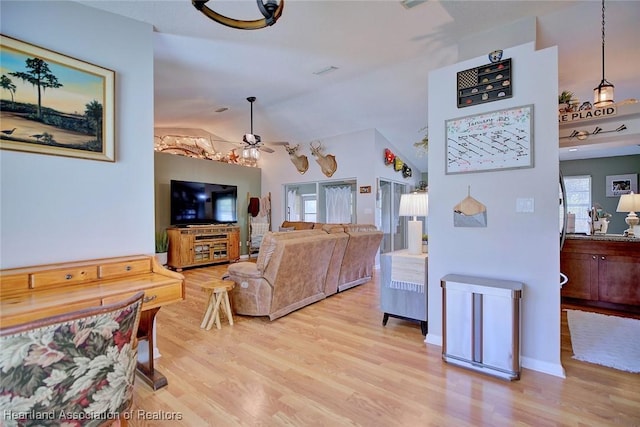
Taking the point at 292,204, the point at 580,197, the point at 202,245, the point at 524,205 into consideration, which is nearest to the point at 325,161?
the point at 292,204

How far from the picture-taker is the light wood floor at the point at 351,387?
178 cm

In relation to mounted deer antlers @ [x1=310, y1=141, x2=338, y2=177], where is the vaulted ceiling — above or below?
above

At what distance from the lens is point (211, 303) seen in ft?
10.5

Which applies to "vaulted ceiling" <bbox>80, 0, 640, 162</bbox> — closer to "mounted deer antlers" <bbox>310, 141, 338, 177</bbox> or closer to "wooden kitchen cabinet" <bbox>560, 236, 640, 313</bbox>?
"mounted deer antlers" <bbox>310, 141, 338, 177</bbox>

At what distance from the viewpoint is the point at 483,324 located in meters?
2.29

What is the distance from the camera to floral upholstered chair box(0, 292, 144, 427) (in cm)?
95

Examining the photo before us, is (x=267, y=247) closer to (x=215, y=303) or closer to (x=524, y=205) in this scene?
(x=215, y=303)

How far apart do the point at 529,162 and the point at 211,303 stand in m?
3.26

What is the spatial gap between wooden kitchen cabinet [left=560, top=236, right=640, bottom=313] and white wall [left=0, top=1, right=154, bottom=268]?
4.98 m

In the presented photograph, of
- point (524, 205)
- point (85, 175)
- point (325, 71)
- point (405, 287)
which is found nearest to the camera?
point (85, 175)

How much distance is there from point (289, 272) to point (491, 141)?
2.40 meters

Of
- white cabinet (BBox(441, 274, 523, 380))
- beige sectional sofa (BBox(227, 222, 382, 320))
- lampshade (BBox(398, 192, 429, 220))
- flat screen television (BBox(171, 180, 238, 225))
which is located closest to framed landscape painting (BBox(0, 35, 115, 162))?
beige sectional sofa (BBox(227, 222, 382, 320))

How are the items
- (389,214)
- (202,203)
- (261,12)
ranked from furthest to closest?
1. (389,214)
2. (202,203)
3. (261,12)

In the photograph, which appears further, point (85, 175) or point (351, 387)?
point (85, 175)
